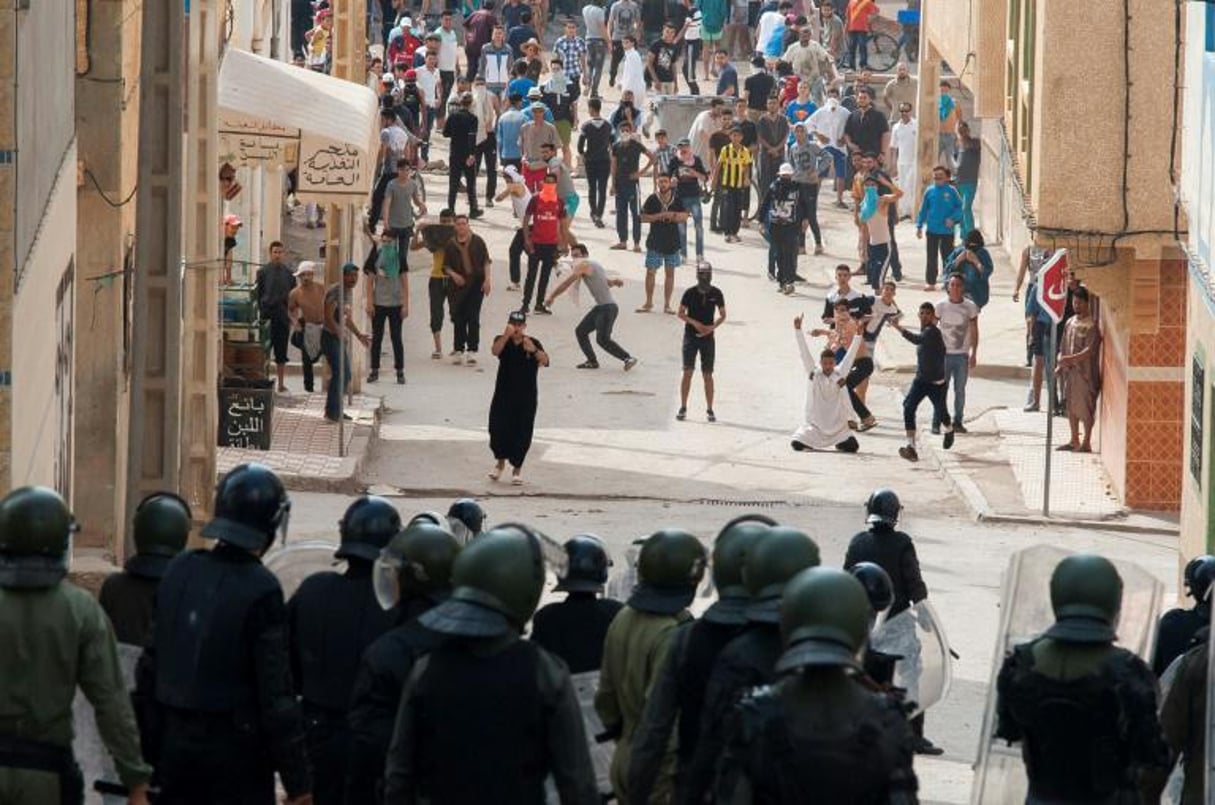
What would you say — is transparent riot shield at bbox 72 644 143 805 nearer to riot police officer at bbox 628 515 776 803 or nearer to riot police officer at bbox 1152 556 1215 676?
riot police officer at bbox 628 515 776 803

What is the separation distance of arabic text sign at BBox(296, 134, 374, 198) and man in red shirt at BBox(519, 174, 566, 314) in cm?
582

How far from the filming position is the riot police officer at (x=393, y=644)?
838 centimetres

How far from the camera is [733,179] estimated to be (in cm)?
3475

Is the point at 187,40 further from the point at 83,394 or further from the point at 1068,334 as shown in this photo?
the point at 1068,334

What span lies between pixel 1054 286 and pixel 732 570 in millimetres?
14124

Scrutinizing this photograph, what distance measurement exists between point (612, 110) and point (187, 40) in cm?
2323

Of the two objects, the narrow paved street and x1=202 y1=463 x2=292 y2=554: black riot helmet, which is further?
the narrow paved street

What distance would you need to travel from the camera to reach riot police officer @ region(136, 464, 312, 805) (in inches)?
343

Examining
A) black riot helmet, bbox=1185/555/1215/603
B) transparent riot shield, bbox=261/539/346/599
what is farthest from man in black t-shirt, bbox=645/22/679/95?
transparent riot shield, bbox=261/539/346/599

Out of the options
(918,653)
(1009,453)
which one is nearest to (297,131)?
(1009,453)

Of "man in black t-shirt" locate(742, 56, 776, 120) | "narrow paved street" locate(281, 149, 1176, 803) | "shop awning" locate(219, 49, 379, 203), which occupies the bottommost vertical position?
"narrow paved street" locate(281, 149, 1176, 803)

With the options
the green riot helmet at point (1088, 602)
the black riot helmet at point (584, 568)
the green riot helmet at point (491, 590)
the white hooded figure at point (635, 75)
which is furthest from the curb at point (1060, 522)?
the white hooded figure at point (635, 75)

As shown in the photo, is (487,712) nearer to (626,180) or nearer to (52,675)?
(52,675)

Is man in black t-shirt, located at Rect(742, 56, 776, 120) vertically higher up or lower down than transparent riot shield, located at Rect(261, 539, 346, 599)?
higher up
